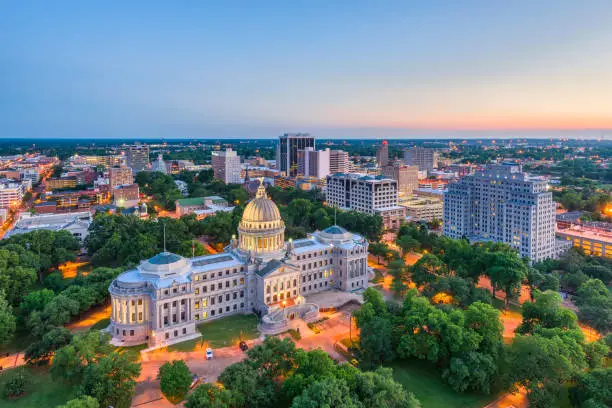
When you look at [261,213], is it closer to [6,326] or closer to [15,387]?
[6,326]

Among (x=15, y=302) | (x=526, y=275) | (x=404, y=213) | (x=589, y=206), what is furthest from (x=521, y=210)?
(x=15, y=302)

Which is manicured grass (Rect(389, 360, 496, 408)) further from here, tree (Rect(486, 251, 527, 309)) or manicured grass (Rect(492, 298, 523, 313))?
tree (Rect(486, 251, 527, 309))

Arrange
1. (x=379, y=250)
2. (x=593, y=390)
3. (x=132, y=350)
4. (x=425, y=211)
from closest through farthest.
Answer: (x=593, y=390) < (x=132, y=350) < (x=379, y=250) < (x=425, y=211)

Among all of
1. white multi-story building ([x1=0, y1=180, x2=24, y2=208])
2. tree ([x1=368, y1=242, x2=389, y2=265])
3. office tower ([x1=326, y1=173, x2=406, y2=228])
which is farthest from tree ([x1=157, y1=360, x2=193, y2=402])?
white multi-story building ([x1=0, y1=180, x2=24, y2=208])

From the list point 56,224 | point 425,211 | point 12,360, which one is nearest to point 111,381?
point 12,360

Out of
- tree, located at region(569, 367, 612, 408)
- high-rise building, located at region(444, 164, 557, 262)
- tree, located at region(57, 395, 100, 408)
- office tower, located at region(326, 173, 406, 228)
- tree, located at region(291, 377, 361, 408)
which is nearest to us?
tree, located at region(57, 395, 100, 408)

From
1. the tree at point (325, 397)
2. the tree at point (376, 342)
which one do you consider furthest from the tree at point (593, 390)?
the tree at point (325, 397)

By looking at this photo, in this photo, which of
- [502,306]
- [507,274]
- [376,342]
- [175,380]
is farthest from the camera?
[502,306]
